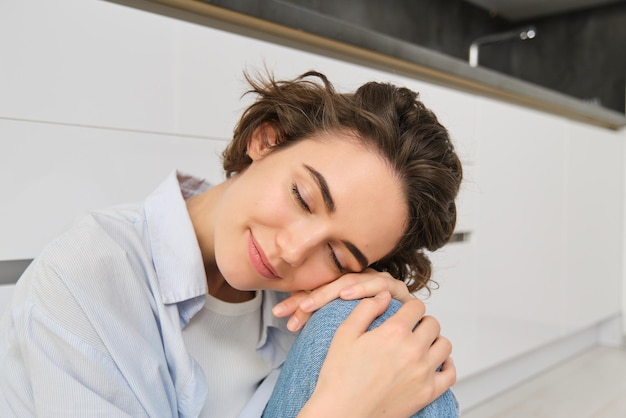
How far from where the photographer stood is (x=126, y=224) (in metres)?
0.86

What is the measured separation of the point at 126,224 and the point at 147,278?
8cm

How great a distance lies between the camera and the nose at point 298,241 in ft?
2.76

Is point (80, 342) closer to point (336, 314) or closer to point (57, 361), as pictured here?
point (57, 361)

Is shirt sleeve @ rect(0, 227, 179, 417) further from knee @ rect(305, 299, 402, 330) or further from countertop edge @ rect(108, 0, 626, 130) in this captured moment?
countertop edge @ rect(108, 0, 626, 130)

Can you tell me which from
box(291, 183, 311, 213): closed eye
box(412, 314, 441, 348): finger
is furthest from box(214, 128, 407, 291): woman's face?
box(412, 314, 441, 348): finger

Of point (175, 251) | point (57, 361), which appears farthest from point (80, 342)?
point (175, 251)

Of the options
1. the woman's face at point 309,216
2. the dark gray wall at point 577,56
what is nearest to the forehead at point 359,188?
the woman's face at point 309,216

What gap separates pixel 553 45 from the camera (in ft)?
11.6

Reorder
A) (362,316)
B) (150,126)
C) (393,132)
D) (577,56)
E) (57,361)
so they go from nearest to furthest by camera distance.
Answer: (57,361)
(362,316)
(393,132)
(150,126)
(577,56)

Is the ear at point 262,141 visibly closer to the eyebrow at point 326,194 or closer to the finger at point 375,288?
the eyebrow at point 326,194

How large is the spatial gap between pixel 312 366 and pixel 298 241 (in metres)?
0.17

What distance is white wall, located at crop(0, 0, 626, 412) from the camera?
995 mm

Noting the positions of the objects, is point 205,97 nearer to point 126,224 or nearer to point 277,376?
point 126,224

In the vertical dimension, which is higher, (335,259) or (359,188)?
(359,188)
